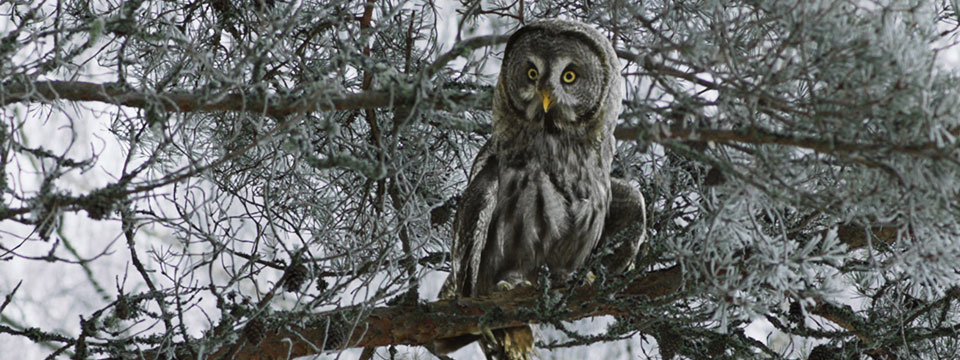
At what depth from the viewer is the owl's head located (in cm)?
230

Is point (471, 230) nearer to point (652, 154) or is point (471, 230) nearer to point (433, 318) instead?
point (433, 318)

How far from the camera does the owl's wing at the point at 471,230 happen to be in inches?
91.1

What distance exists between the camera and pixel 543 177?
2375 mm

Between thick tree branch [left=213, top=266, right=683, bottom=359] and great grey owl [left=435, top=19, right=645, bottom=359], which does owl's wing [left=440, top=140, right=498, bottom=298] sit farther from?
thick tree branch [left=213, top=266, right=683, bottom=359]

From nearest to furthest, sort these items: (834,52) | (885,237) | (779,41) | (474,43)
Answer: (834,52) < (779,41) < (474,43) < (885,237)

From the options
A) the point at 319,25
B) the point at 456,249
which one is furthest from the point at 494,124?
the point at 319,25

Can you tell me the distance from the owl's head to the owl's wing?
0.66 ft

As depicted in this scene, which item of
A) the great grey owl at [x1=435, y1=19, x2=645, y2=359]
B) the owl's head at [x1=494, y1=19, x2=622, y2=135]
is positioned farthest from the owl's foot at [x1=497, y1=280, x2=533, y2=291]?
the owl's head at [x1=494, y1=19, x2=622, y2=135]

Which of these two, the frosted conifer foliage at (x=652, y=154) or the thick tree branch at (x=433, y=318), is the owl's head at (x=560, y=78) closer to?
the frosted conifer foliage at (x=652, y=154)

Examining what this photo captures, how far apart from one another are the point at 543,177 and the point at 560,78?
0.25 meters

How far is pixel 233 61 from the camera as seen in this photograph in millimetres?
2414

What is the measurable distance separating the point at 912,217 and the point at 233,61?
5.44 ft

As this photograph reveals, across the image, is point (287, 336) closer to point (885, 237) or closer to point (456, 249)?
point (456, 249)

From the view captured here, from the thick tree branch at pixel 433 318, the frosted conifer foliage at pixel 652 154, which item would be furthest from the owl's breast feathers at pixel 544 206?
the thick tree branch at pixel 433 318
